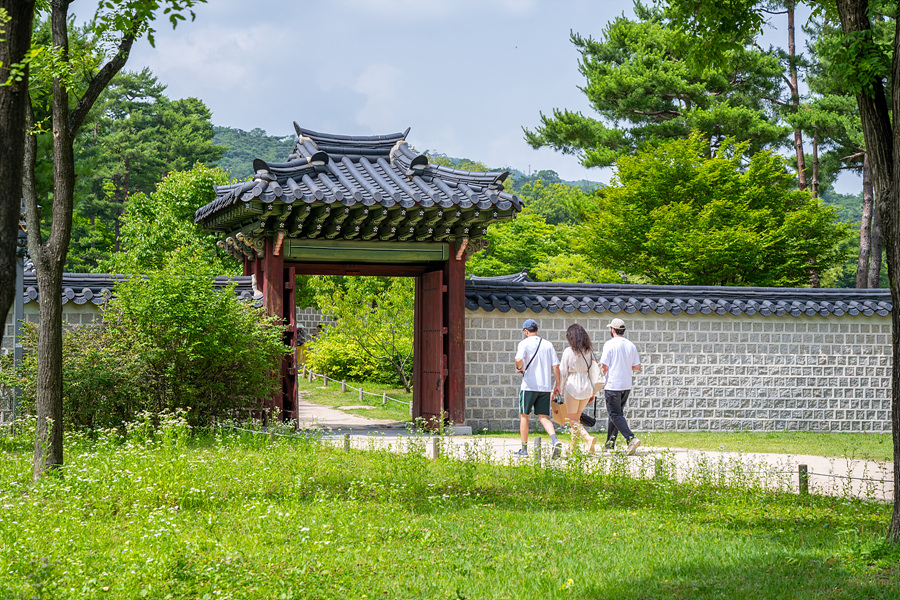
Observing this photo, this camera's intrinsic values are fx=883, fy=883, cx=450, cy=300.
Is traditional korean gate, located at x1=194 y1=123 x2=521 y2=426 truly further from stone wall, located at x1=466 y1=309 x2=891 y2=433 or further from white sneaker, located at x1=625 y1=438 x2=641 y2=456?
white sneaker, located at x1=625 y1=438 x2=641 y2=456

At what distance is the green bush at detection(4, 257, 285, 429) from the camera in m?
10.2

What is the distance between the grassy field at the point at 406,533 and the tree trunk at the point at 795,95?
20720mm

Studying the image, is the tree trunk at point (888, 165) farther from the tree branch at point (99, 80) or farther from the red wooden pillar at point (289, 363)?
the red wooden pillar at point (289, 363)

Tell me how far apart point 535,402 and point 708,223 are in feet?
38.3

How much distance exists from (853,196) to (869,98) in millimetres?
69267

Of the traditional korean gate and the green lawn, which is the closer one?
Answer: the green lawn

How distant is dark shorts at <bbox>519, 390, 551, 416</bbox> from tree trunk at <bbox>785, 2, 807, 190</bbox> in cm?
1843

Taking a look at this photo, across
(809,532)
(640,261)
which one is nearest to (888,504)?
(809,532)

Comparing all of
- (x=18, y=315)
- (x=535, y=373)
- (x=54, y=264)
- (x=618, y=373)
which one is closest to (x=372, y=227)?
(x=535, y=373)

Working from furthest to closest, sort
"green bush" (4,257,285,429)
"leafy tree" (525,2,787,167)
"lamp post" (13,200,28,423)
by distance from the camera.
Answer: "leafy tree" (525,2,787,167), "lamp post" (13,200,28,423), "green bush" (4,257,285,429)

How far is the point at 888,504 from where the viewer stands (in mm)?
7312

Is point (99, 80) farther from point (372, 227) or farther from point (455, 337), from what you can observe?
point (455, 337)

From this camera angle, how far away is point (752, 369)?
1423cm

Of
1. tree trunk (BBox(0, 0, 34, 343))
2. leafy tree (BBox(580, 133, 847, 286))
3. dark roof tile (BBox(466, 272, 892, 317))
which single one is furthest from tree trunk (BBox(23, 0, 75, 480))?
leafy tree (BBox(580, 133, 847, 286))
